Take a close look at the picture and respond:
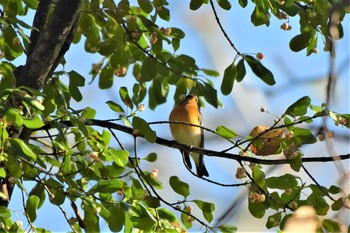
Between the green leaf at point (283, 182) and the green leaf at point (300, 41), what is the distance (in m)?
0.67

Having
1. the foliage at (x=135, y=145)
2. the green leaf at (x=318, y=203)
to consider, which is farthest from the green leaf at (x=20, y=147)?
the green leaf at (x=318, y=203)

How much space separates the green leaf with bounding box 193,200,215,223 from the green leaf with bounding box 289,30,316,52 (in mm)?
809

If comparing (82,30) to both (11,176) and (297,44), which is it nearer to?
(297,44)

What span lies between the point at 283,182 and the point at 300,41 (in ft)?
2.38

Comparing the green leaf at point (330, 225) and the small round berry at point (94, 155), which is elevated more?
the small round berry at point (94, 155)

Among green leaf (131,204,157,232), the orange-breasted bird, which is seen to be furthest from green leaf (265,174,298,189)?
the orange-breasted bird

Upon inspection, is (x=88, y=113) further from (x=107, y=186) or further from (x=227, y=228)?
(x=227, y=228)

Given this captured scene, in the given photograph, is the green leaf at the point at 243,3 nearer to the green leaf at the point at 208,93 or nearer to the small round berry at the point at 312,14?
the small round berry at the point at 312,14

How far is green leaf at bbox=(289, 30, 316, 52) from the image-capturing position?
9.75 feet

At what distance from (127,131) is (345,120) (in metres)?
0.85

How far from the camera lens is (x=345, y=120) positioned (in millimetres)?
2365

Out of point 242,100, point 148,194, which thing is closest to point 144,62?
point 148,194

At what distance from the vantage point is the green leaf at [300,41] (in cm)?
297

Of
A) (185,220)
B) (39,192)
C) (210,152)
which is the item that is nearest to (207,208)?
(185,220)
